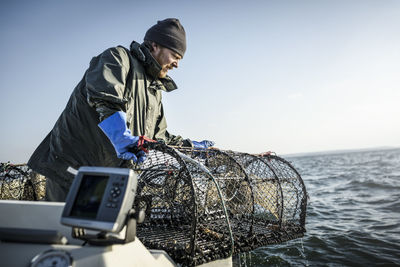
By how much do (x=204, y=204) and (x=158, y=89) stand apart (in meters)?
1.31

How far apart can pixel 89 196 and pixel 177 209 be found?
1256 millimetres

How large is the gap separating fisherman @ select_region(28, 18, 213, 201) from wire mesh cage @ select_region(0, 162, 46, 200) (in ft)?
7.22

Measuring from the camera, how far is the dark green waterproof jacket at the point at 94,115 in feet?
5.66

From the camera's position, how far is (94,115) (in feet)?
6.41

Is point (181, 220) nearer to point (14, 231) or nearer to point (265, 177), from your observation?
point (265, 177)

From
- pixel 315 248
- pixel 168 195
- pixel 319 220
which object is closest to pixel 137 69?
pixel 168 195

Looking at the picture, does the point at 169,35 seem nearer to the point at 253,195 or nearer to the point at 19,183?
the point at 253,195

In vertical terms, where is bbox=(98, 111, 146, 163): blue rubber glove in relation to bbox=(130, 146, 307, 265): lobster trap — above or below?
above

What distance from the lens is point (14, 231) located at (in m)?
0.87

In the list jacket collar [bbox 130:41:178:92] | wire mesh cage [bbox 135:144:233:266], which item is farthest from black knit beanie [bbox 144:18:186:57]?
wire mesh cage [bbox 135:144:233:266]

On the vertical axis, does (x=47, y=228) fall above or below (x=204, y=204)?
above

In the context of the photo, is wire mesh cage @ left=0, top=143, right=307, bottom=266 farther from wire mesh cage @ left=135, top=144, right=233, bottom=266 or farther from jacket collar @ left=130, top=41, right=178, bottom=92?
jacket collar @ left=130, top=41, right=178, bottom=92

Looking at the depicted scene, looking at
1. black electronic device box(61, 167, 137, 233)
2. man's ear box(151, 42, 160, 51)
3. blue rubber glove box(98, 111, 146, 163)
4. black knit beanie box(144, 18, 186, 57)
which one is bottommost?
black electronic device box(61, 167, 137, 233)

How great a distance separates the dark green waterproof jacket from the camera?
1725 millimetres
